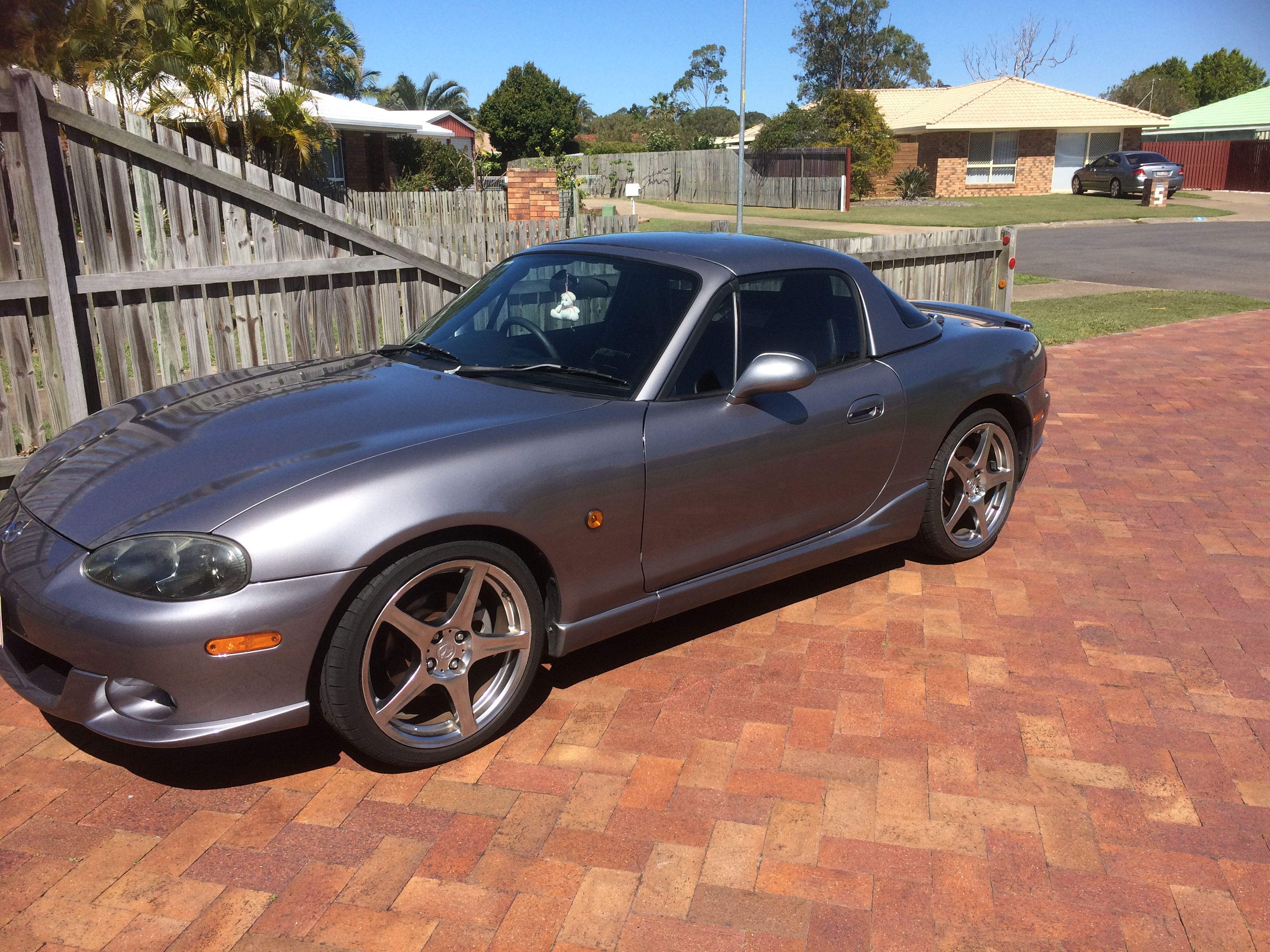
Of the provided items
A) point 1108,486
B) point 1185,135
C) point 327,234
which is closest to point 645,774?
point 1108,486

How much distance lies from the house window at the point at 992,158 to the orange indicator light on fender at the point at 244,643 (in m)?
49.6

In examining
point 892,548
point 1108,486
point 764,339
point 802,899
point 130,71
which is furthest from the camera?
point 130,71

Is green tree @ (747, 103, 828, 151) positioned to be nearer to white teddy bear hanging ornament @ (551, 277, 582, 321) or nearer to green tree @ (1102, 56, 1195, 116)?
white teddy bear hanging ornament @ (551, 277, 582, 321)

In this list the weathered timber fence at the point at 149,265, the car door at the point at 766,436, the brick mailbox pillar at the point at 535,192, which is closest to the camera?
the car door at the point at 766,436

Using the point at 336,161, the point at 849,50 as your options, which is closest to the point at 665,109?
the point at 849,50

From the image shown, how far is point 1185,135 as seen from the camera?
207 ft

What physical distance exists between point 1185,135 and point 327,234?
228 feet

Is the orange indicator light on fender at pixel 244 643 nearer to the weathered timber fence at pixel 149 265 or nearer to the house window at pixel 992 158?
the weathered timber fence at pixel 149 265

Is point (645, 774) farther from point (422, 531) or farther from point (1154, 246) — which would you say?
point (1154, 246)

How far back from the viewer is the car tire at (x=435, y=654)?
3.01 m

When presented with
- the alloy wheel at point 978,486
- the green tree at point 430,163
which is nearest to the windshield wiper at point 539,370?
the alloy wheel at point 978,486

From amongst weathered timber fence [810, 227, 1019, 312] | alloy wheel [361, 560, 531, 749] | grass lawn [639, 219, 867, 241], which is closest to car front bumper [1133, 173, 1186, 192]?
grass lawn [639, 219, 867, 241]

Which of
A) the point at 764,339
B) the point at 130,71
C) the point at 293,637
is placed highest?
the point at 130,71

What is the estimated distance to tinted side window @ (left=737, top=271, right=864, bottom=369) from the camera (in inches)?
161
